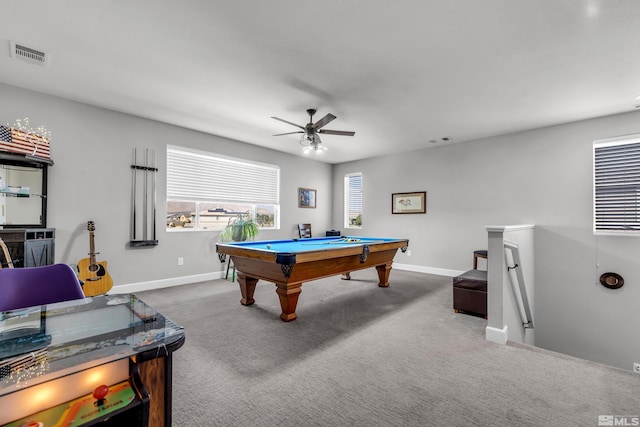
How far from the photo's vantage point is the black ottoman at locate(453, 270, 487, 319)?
10.2ft

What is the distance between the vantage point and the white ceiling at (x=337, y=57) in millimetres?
2033

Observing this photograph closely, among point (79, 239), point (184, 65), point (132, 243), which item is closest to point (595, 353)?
point (184, 65)

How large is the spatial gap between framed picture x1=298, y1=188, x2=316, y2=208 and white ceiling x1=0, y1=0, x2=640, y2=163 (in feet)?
8.44

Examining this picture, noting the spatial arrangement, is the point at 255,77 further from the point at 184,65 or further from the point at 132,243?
the point at 132,243

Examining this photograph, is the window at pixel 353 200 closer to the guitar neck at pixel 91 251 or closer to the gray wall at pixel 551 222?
the gray wall at pixel 551 222

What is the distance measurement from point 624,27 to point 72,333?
3782mm

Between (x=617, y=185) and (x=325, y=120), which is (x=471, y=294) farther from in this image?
(x=617, y=185)

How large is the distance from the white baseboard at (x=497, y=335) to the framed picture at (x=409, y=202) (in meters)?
3.40

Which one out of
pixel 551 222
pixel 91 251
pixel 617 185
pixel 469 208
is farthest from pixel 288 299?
pixel 617 185

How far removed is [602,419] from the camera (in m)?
1.55

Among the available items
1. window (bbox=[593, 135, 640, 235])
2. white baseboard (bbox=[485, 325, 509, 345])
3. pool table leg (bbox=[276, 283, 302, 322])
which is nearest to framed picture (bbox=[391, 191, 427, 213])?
window (bbox=[593, 135, 640, 235])

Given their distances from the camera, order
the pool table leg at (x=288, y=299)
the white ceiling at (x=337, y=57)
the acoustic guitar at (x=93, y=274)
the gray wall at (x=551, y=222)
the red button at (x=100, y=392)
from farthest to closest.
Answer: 1. the gray wall at (x=551, y=222)
2. the acoustic guitar at (x=93, y=274)
3. the pool table leg at (x=288, y=299)
4. the white ceiling at (x=337, y=57)
5. the red button at (x=100, y=392)

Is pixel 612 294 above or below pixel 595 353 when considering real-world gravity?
above

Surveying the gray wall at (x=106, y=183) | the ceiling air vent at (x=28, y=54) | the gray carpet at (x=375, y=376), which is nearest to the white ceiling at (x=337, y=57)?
the ceiling air vent at (x=28, y=54)
